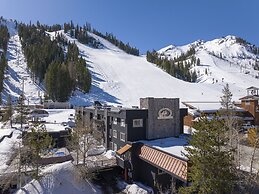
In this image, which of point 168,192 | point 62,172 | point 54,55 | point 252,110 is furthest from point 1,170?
point 54,55

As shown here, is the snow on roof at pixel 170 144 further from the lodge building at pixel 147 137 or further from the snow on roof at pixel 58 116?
the snow on roof at pixel 58 116

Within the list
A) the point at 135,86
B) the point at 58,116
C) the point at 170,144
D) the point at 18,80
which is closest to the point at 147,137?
the point at 170,144

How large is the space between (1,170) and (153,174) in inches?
771

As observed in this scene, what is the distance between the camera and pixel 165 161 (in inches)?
1107

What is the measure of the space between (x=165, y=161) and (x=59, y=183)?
1324 centimetres

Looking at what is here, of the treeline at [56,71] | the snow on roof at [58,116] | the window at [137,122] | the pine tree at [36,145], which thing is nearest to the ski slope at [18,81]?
Result: the treeline at [56,71]

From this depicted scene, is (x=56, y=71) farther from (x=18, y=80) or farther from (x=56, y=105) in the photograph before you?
(x=18, y=80)

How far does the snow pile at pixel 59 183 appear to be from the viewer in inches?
1135

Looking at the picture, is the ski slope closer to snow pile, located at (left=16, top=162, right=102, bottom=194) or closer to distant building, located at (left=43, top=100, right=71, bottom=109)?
distant building, located at (left=43, top=100, right=71, bottom=109)

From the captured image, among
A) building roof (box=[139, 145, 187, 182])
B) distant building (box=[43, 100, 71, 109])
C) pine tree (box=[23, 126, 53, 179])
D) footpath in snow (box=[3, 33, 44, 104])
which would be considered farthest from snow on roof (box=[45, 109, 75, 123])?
building roof (box=[139, 145, 187, 182])

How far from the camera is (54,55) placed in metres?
128

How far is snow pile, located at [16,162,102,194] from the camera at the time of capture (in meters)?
28.8

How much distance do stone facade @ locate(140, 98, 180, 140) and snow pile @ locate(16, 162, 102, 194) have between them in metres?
12.3

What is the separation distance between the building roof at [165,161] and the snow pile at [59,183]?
7929 mm
